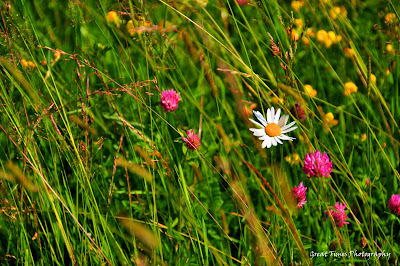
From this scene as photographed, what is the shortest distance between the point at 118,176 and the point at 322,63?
104 centimetres

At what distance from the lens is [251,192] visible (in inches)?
53.2

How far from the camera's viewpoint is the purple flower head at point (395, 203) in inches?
46.9

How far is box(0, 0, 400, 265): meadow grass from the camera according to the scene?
105 centimetres

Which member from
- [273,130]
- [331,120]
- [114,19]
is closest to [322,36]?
[331,120]

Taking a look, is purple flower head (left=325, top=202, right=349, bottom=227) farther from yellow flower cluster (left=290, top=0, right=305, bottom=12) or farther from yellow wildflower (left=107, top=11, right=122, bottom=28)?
yellow wildflower (left=107, top=11, right=122, bottom=28)

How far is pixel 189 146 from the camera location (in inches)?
46.9

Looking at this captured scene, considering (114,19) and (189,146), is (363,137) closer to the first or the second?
(189,146)

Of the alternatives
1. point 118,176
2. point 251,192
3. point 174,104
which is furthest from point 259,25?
point 118,176

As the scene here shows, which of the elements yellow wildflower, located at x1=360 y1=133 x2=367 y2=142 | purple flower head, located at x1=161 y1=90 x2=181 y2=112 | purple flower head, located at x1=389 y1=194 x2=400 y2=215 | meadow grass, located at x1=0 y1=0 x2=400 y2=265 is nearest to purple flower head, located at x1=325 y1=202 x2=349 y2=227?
meadow grass, located at x1=0 y1=0 x2=400 y2=265

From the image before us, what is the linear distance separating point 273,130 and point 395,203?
1.46 ft

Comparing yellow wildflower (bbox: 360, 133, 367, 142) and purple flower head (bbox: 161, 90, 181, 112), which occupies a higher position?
purple flower head (bbox: 161, 90, 181, 112)

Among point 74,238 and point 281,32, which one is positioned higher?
point 281,32

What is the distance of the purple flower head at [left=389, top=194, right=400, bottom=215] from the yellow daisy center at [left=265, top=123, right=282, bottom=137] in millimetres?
→ 414

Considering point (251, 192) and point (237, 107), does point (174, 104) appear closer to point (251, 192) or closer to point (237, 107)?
point (237, 107)
